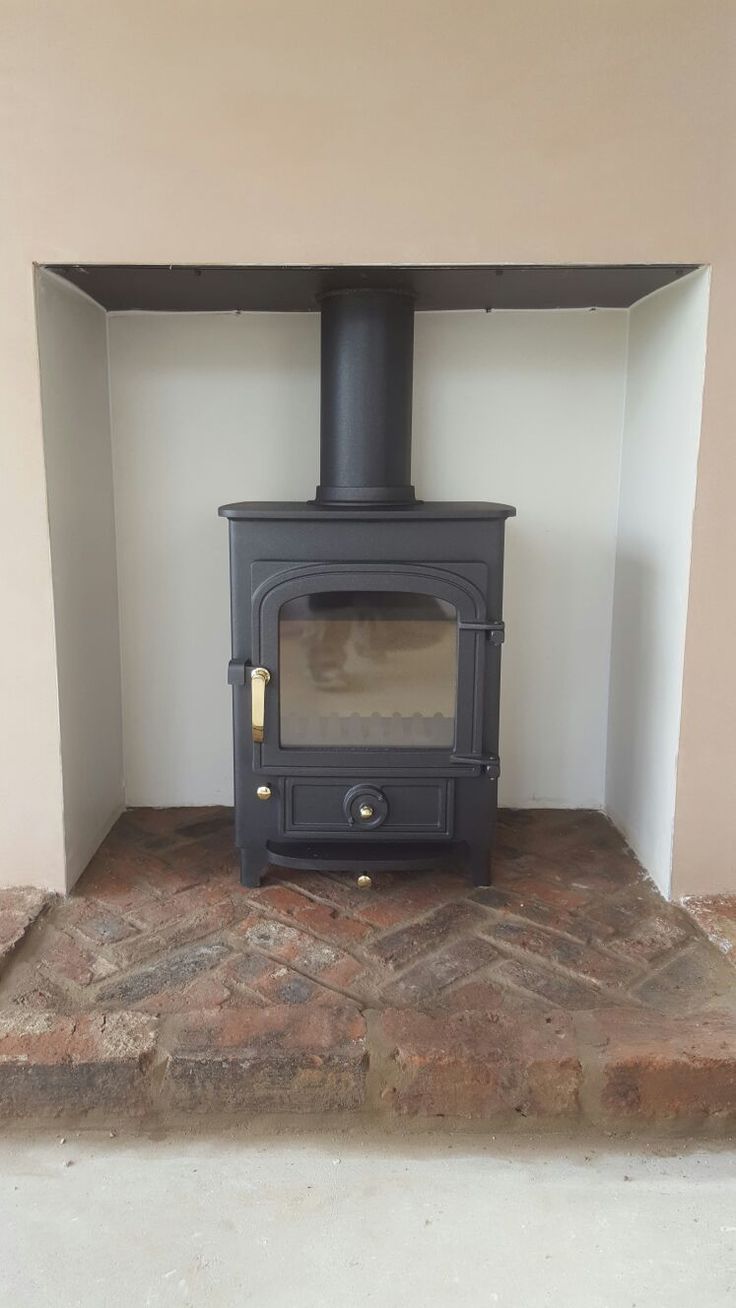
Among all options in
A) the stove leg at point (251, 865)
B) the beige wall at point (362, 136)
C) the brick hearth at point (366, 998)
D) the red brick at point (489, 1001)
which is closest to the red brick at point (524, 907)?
the brick hearth at point (366, 998)

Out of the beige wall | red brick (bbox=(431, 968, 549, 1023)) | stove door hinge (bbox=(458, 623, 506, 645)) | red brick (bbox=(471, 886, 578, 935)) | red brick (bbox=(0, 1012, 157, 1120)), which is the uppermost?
the beige wall

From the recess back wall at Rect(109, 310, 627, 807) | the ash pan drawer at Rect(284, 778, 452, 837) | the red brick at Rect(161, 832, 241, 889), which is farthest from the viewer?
the recess back wall at Rect(109, 310, 627, 807)

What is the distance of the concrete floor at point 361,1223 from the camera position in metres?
1.21

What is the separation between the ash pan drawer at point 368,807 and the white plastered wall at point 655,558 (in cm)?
48

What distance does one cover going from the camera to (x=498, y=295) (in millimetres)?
2049

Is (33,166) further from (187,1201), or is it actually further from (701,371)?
(187,1201)

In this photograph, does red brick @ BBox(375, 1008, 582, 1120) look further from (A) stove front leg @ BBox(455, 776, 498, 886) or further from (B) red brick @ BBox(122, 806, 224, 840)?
(B) red brick @ BBox(122, 806, 224, 840)

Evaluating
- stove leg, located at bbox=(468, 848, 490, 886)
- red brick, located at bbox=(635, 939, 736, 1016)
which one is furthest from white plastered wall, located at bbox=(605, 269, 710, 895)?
stove leg, located at bbox=(468, 848, 490, 886)

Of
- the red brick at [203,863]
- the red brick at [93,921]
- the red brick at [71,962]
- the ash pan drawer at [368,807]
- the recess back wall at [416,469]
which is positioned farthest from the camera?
the recess back wall at [416,469]

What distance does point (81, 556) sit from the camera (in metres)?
2.04

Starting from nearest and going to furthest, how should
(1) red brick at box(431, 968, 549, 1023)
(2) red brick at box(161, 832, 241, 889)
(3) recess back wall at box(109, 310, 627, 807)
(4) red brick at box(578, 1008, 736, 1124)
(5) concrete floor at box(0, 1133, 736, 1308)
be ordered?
(5) concrete floor at box(0, 1133, 736, 1308) → (4) red brick at box(578, 1008, 736, 1124) → (1) red brick at box(431, 968, 549, 1023) → (2) red brick at box(161, 832, 241, 889) → (3) recess back wall at box(109, 310, 627, 807)

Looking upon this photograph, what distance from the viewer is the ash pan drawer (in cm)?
192

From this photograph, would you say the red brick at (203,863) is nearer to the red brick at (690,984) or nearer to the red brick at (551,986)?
the red brick at (551,986)

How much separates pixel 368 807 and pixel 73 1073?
735 mm
